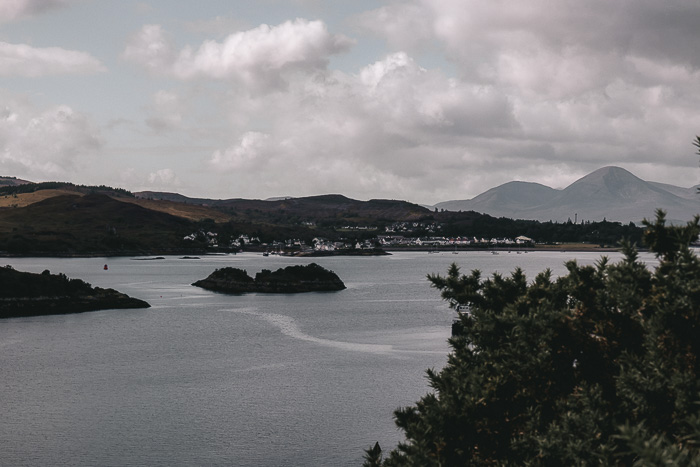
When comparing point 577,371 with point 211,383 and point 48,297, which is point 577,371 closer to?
point 211,383

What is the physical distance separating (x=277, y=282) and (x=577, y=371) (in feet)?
477

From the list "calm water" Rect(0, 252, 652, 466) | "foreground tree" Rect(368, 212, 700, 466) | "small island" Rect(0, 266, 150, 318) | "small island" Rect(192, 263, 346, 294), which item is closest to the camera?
"foreground tree" Rect(368, 212, 700, 466)

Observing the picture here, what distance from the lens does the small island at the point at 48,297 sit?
115 metres

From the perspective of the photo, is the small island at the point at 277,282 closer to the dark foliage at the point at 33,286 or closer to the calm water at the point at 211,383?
the calm water at the point at 211,383

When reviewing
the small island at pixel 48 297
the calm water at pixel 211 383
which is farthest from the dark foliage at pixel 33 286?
the calm water at pixel 211 383

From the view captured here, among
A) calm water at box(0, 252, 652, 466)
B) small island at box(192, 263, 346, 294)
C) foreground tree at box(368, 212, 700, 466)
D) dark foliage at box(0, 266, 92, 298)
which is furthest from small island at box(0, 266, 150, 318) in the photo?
foreground tree at box(368, 212, 700, 466)

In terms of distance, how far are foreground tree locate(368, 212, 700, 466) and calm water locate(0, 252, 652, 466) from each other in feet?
81.5

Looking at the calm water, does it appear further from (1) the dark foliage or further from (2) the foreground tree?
(2) the foreground tree

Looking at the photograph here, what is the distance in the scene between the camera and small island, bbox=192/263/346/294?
16025 centimetres

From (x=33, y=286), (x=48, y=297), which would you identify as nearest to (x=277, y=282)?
(x=48, y=297)

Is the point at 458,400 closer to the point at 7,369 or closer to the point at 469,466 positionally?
the point at 469,466

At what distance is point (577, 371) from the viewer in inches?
731

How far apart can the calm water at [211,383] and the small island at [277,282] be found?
34.7 m

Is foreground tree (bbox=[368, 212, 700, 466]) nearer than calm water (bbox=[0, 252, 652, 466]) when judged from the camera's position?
Yes
